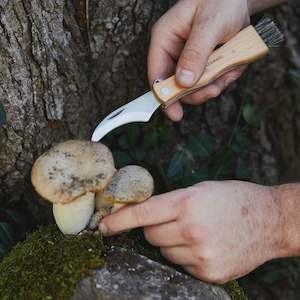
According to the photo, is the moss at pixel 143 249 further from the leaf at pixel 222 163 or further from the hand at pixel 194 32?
the leaf at pixel 222 163

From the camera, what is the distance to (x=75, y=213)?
195 centimetres

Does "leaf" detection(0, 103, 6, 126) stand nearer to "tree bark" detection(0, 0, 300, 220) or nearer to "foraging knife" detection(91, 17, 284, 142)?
"tree bark" detection(0, 0, 300, 220)

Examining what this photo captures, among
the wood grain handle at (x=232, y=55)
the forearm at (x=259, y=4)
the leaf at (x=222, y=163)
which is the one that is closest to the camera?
the wood grain handle at (x=232, y=55)

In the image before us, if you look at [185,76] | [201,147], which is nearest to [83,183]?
[185,76]

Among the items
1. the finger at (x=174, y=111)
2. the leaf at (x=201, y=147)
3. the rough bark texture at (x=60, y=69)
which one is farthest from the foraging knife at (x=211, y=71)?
the leaf at (x=201, y=147)

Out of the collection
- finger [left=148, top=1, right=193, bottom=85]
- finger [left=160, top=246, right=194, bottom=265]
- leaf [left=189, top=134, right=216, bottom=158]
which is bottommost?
finger [left=160, top=246, right=194, bottom=265]

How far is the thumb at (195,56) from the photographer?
2049mm

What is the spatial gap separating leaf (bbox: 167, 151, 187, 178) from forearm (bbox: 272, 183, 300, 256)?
576 mm

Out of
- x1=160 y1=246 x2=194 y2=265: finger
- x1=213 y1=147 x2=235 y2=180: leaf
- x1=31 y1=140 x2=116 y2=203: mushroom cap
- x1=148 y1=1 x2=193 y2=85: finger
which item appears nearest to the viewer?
x1=31 y1=140 x2=116 y2=203: mushroom cap

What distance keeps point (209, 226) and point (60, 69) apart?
0.92 metres

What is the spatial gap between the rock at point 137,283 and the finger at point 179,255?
53 millimetres

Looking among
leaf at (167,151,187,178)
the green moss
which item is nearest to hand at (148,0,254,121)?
leaf at (167,151,187,178)

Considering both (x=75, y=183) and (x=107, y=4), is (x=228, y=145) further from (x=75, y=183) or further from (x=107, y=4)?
(x=75, y=183)

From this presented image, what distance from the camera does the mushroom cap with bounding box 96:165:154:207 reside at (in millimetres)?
1924
